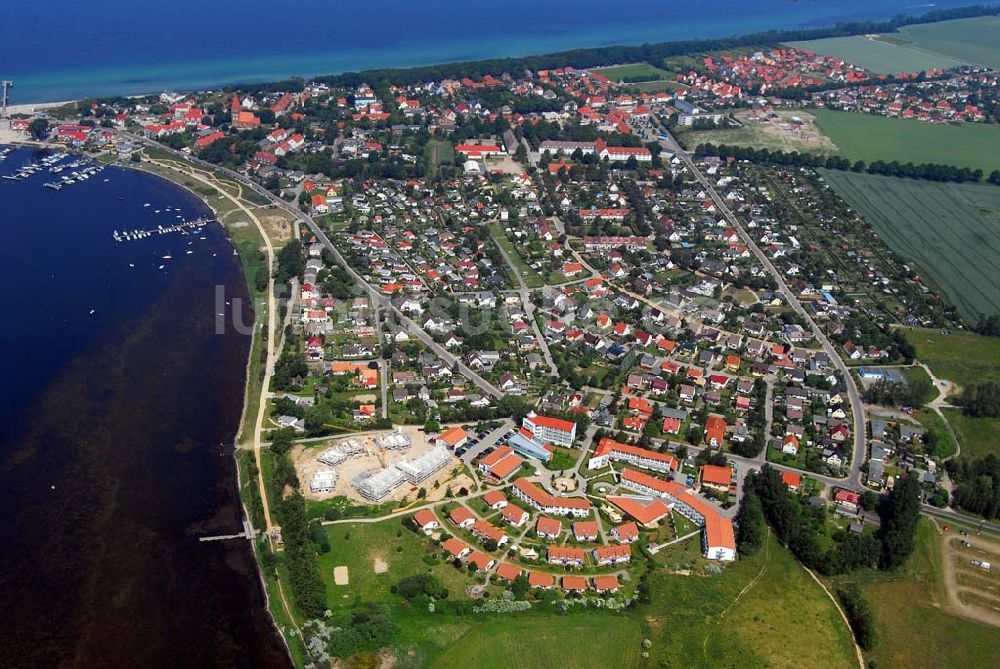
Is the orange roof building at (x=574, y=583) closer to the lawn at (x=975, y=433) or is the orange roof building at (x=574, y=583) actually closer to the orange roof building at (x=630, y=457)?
the orange roof building at (x=630, y=457)

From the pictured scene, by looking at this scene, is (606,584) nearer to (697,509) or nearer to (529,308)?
(697,509)

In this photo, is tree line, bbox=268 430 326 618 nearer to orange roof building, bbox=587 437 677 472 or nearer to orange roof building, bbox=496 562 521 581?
orange roof building, bbox=496 562 521 581

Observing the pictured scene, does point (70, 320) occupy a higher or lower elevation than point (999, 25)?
lower

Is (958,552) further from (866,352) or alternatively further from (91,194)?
(91,194)

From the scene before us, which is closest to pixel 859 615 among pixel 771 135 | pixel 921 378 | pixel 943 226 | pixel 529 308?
pixel 921 378

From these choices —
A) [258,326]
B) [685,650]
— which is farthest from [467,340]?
[685,650]

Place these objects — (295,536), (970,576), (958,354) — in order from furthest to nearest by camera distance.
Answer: (958,354) → (295,536) → (970,576)

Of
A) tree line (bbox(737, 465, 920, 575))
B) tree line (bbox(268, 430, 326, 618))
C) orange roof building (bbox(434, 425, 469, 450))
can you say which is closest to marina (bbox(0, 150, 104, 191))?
tree line (bbox(268, 430, 326, 618))
